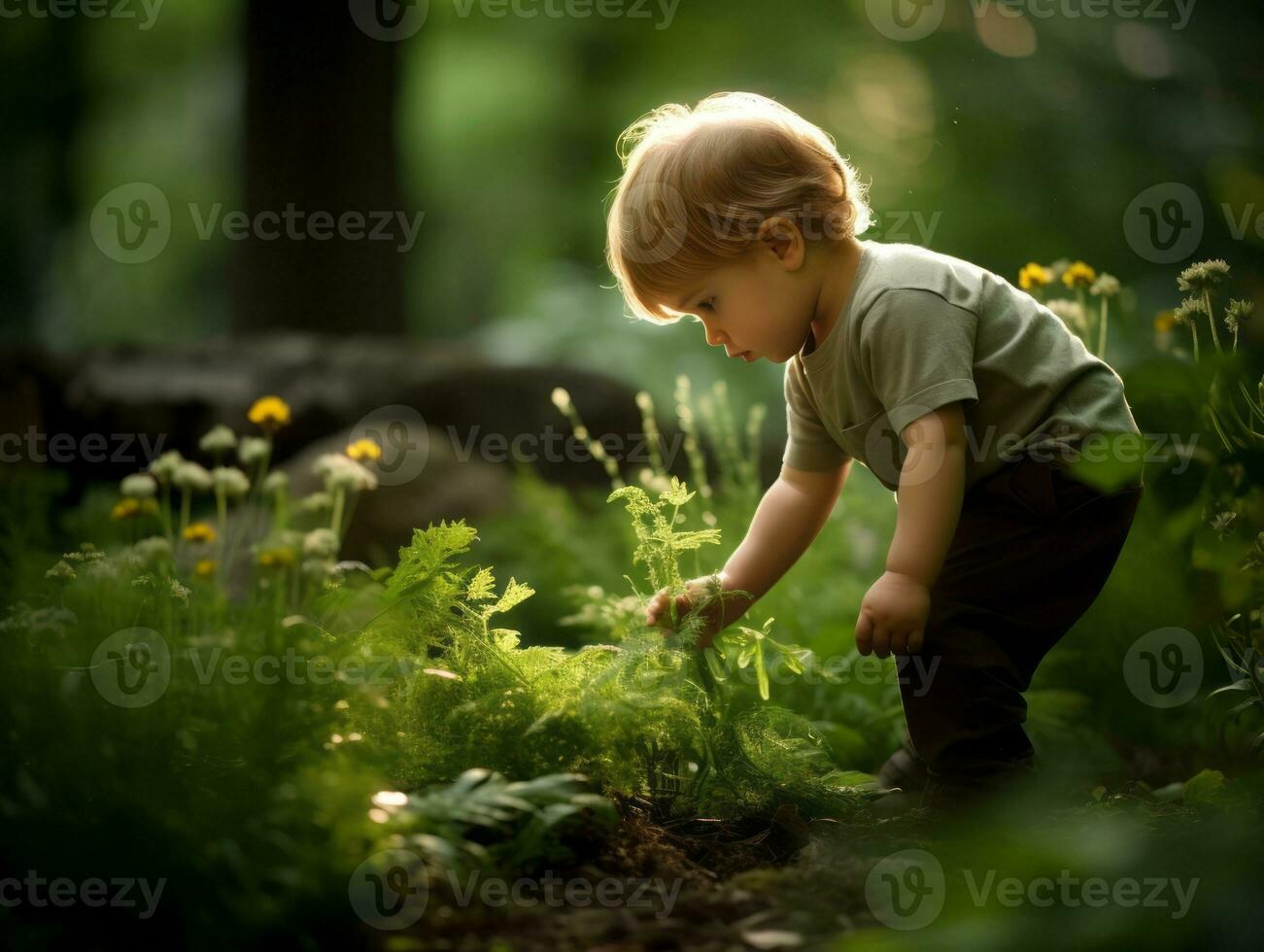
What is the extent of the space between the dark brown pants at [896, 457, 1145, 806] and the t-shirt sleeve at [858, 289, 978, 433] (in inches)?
11.6

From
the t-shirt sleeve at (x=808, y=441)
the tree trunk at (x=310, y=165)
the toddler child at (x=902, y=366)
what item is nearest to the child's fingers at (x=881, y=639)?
the toddler child at (x=902, y=366)

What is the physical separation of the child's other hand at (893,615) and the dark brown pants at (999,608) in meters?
0.29

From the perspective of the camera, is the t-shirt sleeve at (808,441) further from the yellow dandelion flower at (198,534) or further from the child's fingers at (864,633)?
the yellow dandelion flower at (198,534)

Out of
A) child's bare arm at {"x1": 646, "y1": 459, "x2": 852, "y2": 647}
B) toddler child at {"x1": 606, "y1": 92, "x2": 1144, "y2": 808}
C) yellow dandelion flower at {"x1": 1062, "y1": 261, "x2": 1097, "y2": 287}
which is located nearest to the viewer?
toddler child at {"x1": 606, "y1": 92, "x2": 1144, "y2": 808}

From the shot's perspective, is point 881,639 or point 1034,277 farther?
point 1034,277

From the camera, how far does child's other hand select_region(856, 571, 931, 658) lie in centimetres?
198

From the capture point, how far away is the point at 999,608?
2.29 metres

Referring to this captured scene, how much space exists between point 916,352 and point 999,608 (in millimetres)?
595

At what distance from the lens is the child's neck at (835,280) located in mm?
2283

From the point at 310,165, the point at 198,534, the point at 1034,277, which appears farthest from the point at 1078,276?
the point at 310,165

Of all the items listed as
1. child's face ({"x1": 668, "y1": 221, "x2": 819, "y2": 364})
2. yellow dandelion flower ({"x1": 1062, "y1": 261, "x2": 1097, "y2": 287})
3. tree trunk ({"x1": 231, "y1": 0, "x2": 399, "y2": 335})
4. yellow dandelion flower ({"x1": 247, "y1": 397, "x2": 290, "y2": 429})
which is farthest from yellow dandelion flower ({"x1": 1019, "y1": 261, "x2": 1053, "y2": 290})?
tree trunk ({"x1": 231, "y1": 0, "x2": 399, "y2": 335})

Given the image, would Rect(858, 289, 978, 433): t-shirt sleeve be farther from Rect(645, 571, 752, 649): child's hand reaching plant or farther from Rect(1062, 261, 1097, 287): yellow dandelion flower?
Rect(1062, 261, 1097, 287): yellow dandelion flower

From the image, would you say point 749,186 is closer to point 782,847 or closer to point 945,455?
point 945,455

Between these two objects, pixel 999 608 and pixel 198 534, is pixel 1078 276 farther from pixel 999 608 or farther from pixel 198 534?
pixel 198 534
